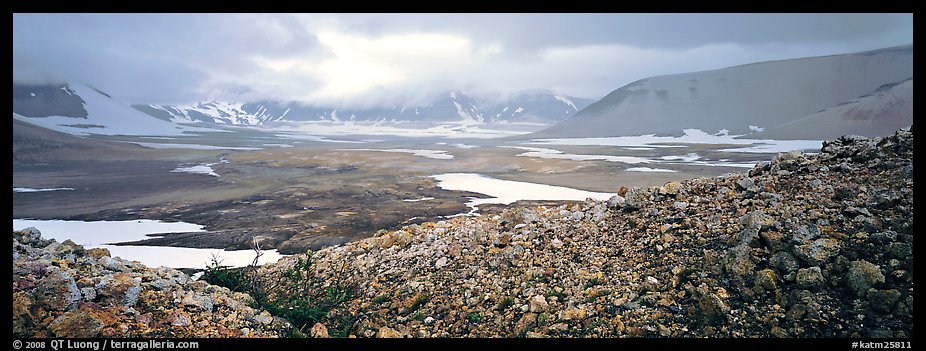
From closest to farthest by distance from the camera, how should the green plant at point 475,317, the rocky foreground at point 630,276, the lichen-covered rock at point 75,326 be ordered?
the lichen-covered rock at point 75,326 → the rocky foreground at point 630,276 → the green plant at point 475,317

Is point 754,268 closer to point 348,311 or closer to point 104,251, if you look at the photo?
point 348,311

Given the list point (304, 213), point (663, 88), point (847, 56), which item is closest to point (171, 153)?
→ point (304, 213)

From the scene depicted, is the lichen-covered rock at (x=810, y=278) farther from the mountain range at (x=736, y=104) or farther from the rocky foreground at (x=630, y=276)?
the mountain range at (x=736, y=104)

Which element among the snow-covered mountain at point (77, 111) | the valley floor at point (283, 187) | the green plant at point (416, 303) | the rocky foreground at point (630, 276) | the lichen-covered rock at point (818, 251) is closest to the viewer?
the rocky foreground at point (630, 276)

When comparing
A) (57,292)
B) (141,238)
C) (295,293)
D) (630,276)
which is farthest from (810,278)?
(141,238)

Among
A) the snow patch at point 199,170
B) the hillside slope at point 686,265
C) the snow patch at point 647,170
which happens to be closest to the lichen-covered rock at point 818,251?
the hillside slope at point 686,265
